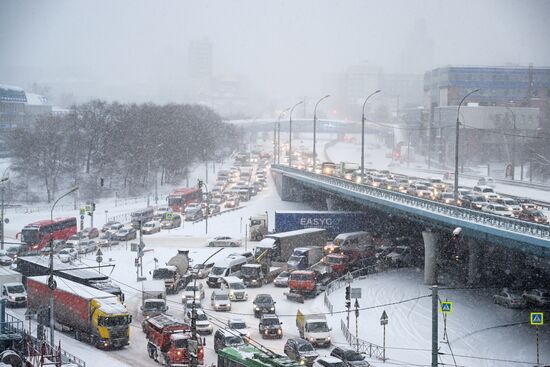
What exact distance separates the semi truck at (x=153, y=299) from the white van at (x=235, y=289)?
3.58m

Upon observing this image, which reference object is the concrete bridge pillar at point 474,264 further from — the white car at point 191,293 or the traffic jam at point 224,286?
the white car at point 191,293

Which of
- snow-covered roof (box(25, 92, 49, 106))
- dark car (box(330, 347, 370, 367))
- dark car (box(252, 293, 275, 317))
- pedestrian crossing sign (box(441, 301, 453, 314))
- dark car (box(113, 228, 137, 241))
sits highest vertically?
snow-covered roof (box(25, 92, 49, 106))

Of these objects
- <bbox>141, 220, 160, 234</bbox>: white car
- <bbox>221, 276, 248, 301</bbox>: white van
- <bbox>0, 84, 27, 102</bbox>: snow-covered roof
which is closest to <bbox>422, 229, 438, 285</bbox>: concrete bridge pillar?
<bbox>221, 276, 248, 301</bbox>: white van

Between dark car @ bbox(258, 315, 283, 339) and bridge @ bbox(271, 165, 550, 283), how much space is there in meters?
11.3

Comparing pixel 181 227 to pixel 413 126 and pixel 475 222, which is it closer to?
pixel 475 222

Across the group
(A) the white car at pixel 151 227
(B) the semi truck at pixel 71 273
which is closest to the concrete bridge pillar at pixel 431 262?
(B) the semi truck at pixel 71 273

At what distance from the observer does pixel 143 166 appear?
351 ft

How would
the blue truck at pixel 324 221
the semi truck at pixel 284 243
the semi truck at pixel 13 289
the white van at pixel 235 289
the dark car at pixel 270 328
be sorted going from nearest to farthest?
the dark car at pixel 270 328, the semi truck at pixel 13 289, the white van at pixel 235 289, the semi truck at pixel 284 243, the blue truck at pixel 324 221

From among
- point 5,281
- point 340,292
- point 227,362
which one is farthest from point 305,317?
point 5,281

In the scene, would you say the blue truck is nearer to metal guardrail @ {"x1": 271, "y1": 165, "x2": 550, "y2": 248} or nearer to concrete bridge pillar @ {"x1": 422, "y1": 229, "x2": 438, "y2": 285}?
metal guardrail @ {"x1": 271, "y1": 165, "x2": 550, "y2": 248}

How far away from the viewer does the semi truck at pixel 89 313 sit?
31.1 m

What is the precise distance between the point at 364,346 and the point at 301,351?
3903 mm

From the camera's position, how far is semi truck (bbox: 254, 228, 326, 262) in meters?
49.3

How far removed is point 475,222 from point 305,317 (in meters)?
Answer: 11.8
